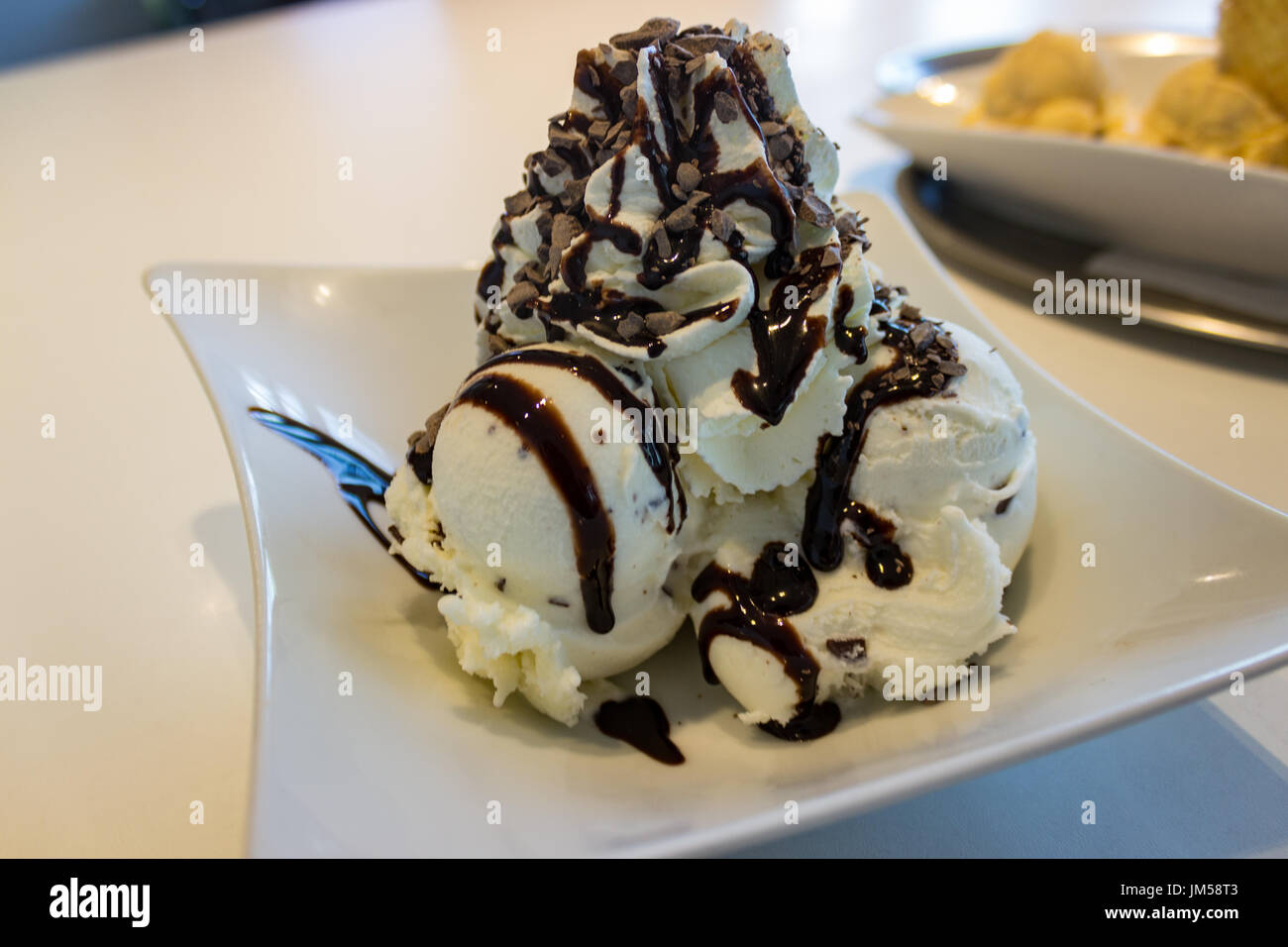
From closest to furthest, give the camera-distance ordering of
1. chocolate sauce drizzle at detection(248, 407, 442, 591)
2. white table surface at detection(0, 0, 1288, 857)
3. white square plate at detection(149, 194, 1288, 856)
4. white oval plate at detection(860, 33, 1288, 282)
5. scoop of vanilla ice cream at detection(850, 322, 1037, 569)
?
white square plate at detection(149, 194, 1288, 856)
white table surface at detection(0, 0, 1288, 857)
scoop of vanilla ice cream at detection(850, 322, 1037, 569)
chocolate sauce drizzle at detection(248, 407, 442, 591)
white oval plate at detection(860, 33, 1288, 282)

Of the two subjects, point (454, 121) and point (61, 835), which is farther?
point (454, 121)

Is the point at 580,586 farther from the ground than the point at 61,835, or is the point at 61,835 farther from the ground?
the point at 580,586

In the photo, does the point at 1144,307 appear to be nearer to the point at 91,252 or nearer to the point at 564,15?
the point at 91,252

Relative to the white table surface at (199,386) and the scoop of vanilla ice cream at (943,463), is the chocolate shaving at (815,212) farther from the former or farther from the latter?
the white table surface at (199,386)

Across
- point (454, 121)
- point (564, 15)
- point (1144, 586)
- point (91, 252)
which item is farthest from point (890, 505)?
point (564, 15)

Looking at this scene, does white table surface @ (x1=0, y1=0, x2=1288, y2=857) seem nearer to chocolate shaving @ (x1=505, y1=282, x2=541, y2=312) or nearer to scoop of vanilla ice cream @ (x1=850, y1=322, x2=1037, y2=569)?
scoop of vanilla ice cream @ (x1=850, y1=322, x2=1037, y2=569)

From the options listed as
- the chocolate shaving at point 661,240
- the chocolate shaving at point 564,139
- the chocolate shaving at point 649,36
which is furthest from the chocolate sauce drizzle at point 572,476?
the chocolate shaving at point 649,36

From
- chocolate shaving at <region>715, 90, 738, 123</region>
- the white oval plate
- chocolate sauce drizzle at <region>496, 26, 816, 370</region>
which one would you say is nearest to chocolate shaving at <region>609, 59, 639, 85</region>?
chocolate sauce drizzle at <region>496, 26, 816, 370</region>
